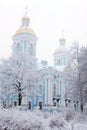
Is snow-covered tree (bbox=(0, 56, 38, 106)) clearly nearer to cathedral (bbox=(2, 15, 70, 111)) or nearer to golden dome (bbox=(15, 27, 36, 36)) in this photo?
cathedral (bbox=(2, 15, 70, 111))

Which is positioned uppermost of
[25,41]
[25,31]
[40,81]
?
[25,31]

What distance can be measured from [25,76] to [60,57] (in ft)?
93.3

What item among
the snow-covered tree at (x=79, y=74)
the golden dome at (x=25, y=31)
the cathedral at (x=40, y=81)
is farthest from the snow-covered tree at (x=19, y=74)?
the golden dome at (x=25, y=31)

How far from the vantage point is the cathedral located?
138 ft

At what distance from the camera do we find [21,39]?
151 feet

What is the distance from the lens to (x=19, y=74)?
32062mm

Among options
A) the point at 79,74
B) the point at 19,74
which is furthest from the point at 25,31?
the point at 79,74

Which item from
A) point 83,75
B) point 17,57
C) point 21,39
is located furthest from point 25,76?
point 21,39

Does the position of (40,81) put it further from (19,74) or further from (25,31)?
(25,31)

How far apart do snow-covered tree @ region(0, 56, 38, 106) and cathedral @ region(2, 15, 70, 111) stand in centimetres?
606

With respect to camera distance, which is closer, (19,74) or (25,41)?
(19,74)

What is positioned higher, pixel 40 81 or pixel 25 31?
pixel 25 31

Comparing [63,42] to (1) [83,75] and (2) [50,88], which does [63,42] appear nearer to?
(2) [50,88]

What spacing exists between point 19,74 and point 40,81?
9.05 m
